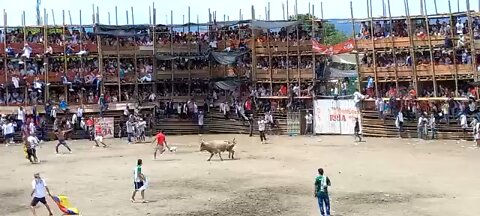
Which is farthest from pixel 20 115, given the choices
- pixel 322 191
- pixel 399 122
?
pixel 322 191

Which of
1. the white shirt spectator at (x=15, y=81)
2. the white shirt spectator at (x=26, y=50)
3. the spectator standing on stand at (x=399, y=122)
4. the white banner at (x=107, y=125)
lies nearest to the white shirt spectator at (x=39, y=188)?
the white banner at (x=107, y=125)

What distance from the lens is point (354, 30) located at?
4466cm

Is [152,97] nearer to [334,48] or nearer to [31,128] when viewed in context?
[31,128]

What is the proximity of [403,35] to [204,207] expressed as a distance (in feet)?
83.2

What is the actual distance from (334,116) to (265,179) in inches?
753

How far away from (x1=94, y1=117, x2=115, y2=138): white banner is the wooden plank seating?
16.1m

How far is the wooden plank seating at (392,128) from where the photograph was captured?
40.1 m

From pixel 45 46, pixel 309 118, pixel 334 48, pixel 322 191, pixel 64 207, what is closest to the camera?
pixel 322 191

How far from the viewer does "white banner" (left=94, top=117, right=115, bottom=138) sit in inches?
1813

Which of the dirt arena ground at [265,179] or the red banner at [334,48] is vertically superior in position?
the red banner at [334,48]

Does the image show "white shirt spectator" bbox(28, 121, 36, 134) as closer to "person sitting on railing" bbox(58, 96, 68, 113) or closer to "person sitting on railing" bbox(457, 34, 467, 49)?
"person sitting on railing" bbox(58, 96, 68, 113)

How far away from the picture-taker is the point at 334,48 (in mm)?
45625

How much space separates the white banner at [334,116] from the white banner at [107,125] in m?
13.1

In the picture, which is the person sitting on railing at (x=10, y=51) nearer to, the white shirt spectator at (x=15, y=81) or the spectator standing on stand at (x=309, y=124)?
the white shirt spectator at (x=15, y=81)
